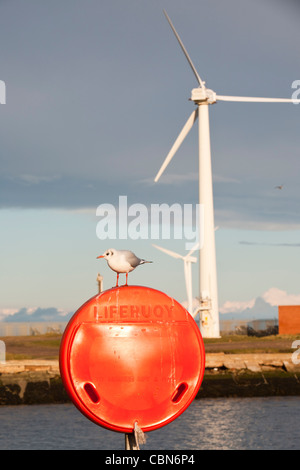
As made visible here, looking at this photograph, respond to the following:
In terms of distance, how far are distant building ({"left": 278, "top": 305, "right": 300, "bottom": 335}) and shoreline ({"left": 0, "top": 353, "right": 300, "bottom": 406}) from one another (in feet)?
84.5

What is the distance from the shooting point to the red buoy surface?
605 cm

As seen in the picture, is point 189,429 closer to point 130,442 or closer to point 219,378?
point 219,378

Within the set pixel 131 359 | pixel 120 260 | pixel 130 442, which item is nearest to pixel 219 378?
pixel 120 260

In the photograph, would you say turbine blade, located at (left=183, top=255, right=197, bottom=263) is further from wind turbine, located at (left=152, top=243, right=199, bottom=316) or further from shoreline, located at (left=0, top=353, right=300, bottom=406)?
shoreline, located at (left=0, top=353, right=300, bottom=406)

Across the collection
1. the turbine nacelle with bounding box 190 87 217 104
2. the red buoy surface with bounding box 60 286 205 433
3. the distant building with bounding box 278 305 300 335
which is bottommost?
the red buoy surface with bounding box 60 286 205 433

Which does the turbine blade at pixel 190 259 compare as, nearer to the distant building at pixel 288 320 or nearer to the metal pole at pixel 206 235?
the metal pole at pixel 206 235

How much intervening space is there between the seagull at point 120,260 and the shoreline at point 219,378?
3426 cm

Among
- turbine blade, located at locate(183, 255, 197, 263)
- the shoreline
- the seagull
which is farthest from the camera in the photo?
turbine blade, located at locate(183, 255, 197, 263)

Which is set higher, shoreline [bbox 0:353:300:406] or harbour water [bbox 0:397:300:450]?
shoreline [bbox 0:353:300:406]

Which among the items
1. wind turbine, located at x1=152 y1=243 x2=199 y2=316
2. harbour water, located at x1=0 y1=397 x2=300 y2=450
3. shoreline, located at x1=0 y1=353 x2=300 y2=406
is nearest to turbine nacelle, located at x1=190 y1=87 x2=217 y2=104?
wind turbine, located at x1=152 y1=243 x2=199 y2=316

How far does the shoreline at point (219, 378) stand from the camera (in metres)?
41.3

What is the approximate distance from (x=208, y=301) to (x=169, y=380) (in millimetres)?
58596

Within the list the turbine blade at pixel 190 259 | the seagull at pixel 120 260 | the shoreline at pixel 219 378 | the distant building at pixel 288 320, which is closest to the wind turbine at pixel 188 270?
the turbine blade at pixel 190 259
